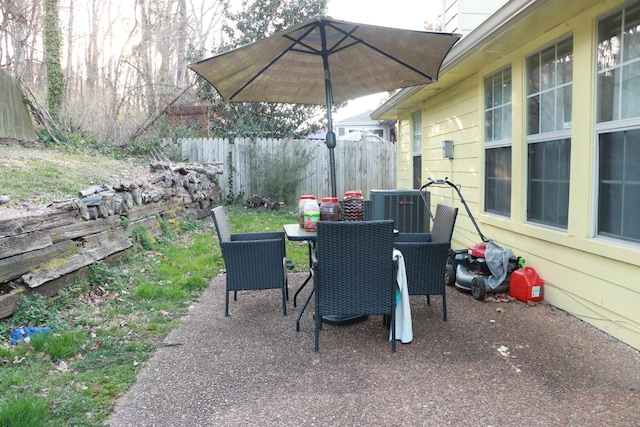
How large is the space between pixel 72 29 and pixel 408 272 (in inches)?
473

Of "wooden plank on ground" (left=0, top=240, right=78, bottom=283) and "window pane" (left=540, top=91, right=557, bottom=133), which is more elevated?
"window pane" (left=540, top=91, right=557, bottom=133)

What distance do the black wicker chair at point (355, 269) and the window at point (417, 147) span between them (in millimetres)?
5242

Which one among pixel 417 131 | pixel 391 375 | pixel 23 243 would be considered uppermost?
pixel 417 131

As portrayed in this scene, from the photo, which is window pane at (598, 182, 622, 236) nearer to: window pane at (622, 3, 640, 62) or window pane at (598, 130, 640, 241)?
window pane at (598, 130, 640, 241)

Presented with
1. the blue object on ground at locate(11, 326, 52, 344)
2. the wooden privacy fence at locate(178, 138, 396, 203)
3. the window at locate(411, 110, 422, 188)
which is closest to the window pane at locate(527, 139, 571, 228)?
the window at locate(411, 110, 422, 188)

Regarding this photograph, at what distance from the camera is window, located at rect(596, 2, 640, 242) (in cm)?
295

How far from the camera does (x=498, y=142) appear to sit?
192 inches

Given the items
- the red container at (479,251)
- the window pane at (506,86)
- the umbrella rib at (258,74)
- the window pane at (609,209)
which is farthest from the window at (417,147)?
the window pane at (609,209)

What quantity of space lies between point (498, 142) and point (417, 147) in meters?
3.43

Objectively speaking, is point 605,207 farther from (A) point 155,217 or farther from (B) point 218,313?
(A) point 155,217

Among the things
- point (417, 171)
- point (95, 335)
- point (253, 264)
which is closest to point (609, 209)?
point (253, 264)

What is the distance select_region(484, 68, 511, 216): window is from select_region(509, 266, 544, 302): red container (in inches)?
33.3

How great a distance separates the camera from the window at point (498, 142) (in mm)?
4730

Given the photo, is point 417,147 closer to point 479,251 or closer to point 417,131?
point 417,131
